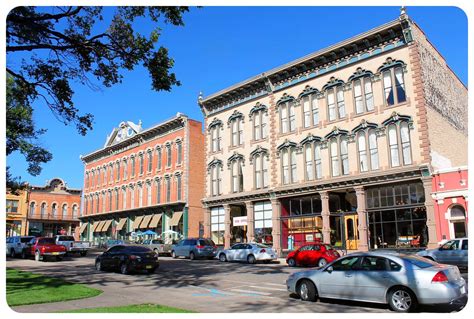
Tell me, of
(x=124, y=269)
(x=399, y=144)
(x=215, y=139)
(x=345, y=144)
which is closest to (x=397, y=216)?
(x=399, y=144)

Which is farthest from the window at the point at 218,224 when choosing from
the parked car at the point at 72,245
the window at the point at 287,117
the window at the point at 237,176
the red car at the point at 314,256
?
the red car at the point at 314,256

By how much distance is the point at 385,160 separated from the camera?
27453mm

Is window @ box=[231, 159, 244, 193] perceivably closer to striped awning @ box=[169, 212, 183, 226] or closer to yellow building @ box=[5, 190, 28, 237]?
striped awning @ box=[169, 212, 183, 226]

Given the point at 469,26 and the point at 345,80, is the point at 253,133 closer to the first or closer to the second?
the point at 345,80

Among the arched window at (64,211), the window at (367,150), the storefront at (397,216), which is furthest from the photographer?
the arched window at (64,211)

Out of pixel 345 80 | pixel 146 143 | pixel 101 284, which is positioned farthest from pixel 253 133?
pixel 101 284

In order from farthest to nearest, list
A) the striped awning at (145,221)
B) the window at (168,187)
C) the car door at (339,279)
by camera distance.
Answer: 1. the striped awning at (145,221)
2. the window at (168,187)
3. the car door at (339,279)

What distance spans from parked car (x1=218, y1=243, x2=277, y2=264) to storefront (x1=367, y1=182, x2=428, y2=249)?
21.9 feet

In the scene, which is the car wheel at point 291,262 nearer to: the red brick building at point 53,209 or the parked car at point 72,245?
the parked car at point 72,245

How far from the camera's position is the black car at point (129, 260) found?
2030 cm

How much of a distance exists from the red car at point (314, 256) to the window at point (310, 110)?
10.5 meters

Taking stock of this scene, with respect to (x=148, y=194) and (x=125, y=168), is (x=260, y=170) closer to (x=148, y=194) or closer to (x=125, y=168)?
(x=148, y=194)

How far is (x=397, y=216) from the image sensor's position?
26812 millimetres

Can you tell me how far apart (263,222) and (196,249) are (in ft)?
20.6
